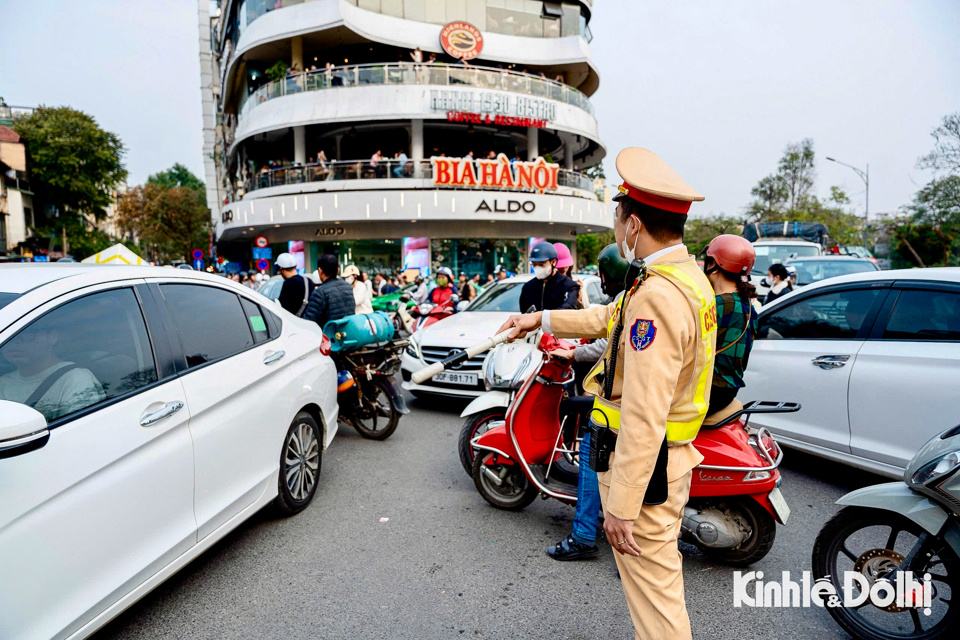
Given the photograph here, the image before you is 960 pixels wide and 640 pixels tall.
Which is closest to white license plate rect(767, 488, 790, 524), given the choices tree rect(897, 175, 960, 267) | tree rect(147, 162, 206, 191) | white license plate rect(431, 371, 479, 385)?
white license plate rect(431, 371, 479, 385)

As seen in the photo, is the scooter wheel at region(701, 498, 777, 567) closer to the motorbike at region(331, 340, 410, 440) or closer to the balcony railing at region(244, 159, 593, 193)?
the motorbike at region(331, 340, 410, 440)

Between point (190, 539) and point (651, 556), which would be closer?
point (651, 556)

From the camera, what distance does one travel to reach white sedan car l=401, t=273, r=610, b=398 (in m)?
6.29

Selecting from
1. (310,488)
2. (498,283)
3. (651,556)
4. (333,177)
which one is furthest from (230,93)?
(651,556)

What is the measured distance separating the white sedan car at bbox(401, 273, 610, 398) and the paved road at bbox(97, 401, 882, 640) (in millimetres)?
2099

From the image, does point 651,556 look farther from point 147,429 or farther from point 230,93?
point 230,93

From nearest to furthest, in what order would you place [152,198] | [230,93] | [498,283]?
[498,283] → [230,93] → [152,198]

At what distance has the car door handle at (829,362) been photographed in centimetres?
388

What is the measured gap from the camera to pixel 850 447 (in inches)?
149

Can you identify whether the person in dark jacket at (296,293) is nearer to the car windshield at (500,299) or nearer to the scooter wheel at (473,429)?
the car windshield at (500,299)

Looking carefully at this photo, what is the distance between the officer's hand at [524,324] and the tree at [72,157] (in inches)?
1732

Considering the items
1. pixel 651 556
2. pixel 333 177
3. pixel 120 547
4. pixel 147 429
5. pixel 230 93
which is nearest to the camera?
pixel 651 556

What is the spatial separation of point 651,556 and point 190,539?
2.09 meters

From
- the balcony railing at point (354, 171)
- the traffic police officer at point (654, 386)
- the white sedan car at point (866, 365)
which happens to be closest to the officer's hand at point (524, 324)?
the traffic police officer at point (654, 386)
